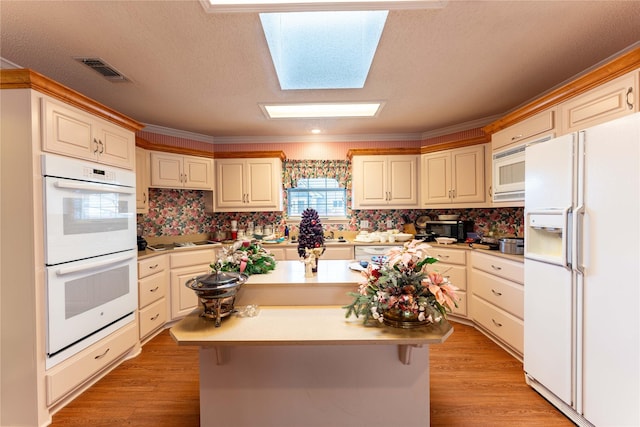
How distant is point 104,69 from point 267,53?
137cm

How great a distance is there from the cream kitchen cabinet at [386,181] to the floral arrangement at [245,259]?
224 cm

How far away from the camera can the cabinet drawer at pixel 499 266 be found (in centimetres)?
237

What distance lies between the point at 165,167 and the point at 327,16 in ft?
8.99

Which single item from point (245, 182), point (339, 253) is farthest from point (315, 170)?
point (339, 253)

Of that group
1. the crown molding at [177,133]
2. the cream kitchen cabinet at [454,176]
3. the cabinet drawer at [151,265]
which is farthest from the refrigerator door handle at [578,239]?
the crown molding at [177,133]

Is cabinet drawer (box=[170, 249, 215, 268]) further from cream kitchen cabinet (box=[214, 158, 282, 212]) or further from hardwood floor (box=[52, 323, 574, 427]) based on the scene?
hardwood floor (box=[52, 323, 574, 427])

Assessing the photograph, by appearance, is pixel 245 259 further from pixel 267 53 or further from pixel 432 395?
pixel 432 395

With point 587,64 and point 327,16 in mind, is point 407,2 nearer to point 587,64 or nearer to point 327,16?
point 327,16

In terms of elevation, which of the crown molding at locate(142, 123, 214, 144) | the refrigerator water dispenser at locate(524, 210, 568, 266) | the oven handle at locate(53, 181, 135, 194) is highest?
the crown molding at locate(142, 123, 214, 144)

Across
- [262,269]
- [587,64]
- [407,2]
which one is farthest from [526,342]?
[407,2]

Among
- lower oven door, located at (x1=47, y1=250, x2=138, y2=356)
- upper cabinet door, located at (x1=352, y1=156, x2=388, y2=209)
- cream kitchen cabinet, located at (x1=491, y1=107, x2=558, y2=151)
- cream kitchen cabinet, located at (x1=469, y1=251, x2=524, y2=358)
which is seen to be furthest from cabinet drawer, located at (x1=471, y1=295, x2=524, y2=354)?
lower oven door, located at (x1=47, y1=250, x2=138, y2=356)

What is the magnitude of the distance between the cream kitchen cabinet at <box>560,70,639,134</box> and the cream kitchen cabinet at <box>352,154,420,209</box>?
6.31 feet

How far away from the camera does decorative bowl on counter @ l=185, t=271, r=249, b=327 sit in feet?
4.32

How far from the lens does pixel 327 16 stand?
5.91 feet
